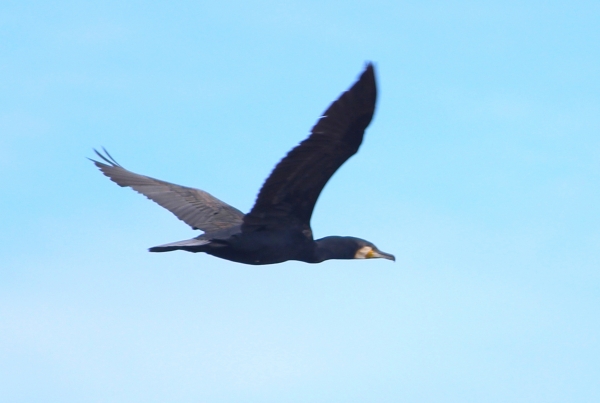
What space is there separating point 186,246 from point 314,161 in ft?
5.97

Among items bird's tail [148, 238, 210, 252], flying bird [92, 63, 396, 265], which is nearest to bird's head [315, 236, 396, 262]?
flying bird [92, 63, 396, 265]

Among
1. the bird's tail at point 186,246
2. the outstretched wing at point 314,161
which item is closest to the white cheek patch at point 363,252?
the outstretched wing at point 314,161

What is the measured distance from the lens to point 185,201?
526 inches

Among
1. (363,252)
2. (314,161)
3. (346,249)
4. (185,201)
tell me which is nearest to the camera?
(314,161)

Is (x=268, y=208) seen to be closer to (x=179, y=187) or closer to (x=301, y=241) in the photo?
(x=301, y=241)

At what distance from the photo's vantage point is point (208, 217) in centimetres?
1280

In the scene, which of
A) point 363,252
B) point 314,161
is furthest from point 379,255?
point 314,161

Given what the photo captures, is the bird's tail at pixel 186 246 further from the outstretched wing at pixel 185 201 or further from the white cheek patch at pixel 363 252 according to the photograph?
the white cheek patch at pixel 363 252

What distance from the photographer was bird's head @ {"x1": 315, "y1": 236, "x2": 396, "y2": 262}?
11.8m

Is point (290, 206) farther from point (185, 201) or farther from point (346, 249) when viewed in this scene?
point (185, 201)

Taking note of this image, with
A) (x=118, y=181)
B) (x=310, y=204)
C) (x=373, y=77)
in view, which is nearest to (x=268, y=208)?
(x=310, y=204)

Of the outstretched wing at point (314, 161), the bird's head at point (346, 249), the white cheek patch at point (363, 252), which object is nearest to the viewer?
the outstretched wing at point (314, 161)

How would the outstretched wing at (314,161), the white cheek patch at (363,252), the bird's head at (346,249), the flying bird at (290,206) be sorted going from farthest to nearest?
the white cheek patch at (363,252) < the bird's head at (346,249) < the flying bird at (290,206) < the outstretched wing at (314,161)

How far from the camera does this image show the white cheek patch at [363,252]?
12.2m
